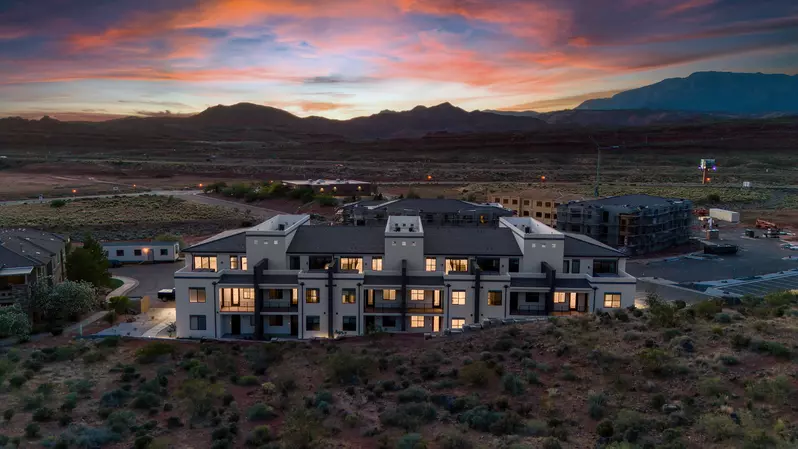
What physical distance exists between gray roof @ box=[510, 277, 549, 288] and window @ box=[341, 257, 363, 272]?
36.2 ft

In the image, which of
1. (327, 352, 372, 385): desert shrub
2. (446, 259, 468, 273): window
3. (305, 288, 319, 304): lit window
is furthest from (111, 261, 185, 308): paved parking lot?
(327, 352, 372, 385): desert shrub

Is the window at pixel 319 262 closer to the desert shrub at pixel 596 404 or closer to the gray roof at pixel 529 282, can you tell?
the gray roof at pixel 529 282

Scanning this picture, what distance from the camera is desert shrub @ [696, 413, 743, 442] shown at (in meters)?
17.5

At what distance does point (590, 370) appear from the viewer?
24219 mm

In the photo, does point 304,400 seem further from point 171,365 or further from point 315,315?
point 315,315

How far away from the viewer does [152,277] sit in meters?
54.8

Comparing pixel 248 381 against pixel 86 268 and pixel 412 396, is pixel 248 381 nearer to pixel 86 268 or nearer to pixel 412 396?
pixel 412 396

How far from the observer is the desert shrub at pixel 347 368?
2573 cm

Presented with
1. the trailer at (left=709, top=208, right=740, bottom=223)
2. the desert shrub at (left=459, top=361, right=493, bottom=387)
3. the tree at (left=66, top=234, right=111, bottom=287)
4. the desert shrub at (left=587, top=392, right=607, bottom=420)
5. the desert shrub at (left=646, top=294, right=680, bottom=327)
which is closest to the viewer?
the desert shrub at (left=587, top=392, right=607, bottom=420)

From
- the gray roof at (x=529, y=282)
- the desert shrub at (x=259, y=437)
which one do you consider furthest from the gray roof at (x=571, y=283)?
the desert shrub at (x=259, y=437)

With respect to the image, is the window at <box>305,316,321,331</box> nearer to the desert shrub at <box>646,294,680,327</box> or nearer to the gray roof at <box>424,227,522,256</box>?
the gray roof at <box>424,227,522,256</box>

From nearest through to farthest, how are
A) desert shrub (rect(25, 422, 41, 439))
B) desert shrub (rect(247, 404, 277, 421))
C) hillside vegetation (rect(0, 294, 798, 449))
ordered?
hillside vegetation (rect(0, 294, 798, 449)) → desert shrub (rect(25, 422, 41, 439)) → desert shrub (rect(247, 404, 277, 421))

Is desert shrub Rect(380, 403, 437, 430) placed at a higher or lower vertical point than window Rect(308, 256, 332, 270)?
lower

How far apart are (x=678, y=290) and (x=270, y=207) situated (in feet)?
261
